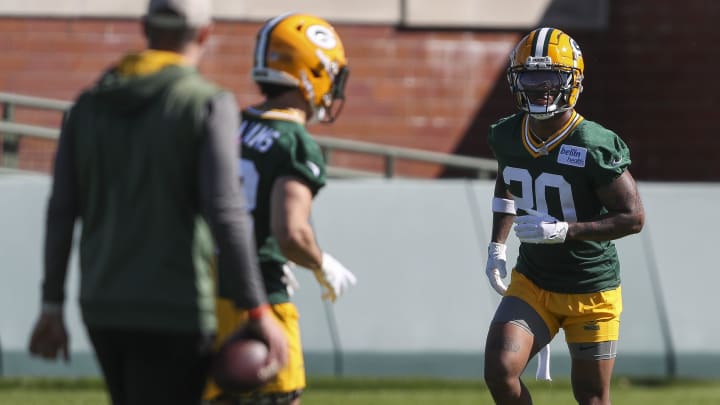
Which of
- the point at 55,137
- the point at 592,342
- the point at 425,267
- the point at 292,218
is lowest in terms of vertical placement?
the point at 425,267

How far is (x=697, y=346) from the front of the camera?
31.1 feet

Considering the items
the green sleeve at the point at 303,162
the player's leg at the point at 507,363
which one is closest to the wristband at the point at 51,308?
the green sleeve at the point at 303,162

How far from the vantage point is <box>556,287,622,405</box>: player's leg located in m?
5.89

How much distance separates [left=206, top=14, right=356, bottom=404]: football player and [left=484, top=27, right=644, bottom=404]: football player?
117 centimetres

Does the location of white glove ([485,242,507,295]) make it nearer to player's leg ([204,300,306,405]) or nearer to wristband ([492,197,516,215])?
wristband ([492,197,516,215])

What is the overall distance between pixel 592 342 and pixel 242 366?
2.63 m

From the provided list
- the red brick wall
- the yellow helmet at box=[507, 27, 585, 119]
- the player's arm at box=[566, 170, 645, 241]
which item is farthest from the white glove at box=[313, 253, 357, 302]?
the red brick wall

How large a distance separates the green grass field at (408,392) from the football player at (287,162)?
12.5 ft

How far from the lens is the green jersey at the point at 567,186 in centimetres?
580

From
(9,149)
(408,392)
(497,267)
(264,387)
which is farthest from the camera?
(9,149)

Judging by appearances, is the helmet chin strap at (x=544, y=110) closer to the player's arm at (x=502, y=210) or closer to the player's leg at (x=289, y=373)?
the player's arm at (x=502, y=210)

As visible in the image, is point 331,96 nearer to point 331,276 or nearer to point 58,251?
point 331,276

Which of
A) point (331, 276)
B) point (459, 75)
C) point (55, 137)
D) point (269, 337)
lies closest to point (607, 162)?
point (331, 276)

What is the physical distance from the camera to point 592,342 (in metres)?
5.93
